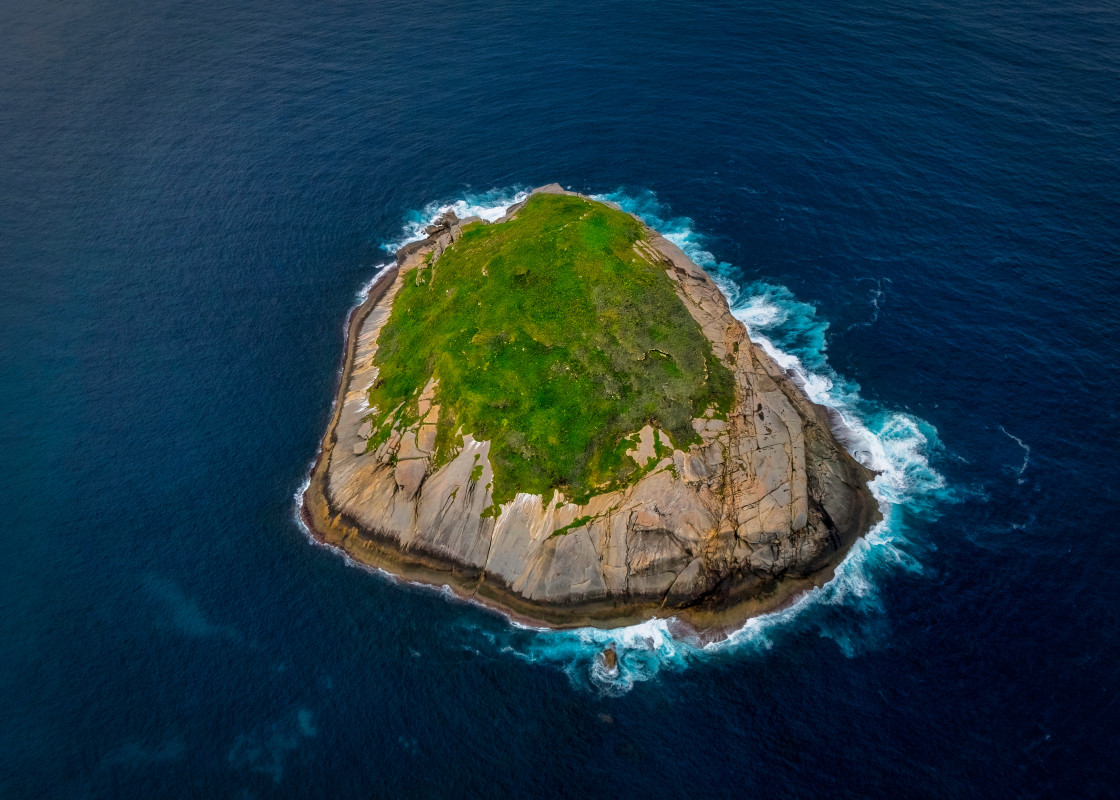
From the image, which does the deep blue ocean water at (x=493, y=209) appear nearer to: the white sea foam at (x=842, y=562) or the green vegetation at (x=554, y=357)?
the white sea foam at (x=842, y=562)

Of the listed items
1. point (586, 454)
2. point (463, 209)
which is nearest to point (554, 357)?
point (586, 454)

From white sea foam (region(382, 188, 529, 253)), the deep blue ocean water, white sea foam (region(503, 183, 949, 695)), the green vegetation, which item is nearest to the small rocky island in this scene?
the green vegetation

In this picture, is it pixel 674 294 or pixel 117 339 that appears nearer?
pixel 674 294

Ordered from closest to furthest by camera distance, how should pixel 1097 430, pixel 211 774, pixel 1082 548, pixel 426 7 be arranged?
pixel 211 774 < pixel 1082 548 < pixel 1097 430 < pixel 426 7

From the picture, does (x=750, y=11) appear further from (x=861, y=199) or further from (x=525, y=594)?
(x=525, y=594)

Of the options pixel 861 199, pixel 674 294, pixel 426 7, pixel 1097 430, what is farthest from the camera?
pixel 426 7

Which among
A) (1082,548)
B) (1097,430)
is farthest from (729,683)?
(1097,430)

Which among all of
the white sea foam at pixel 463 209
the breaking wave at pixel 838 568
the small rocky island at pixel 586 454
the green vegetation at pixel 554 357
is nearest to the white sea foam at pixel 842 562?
the breaking wave at pixel 838 568
